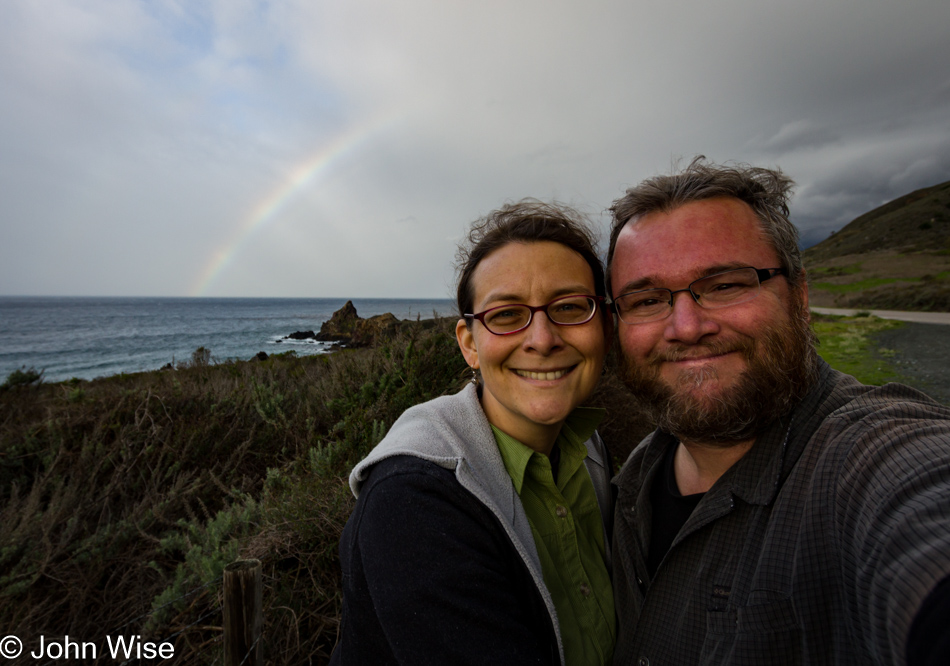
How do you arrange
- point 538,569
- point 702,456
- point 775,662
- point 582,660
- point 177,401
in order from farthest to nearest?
point 177,401 → point 702,456 → point 582,660 → point 538,569 → point 775,662

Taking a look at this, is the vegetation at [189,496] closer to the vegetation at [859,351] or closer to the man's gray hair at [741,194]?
the man's gray hair at [741,194]

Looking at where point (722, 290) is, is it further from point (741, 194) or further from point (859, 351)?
point (859, 351)

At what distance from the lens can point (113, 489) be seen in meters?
4.73

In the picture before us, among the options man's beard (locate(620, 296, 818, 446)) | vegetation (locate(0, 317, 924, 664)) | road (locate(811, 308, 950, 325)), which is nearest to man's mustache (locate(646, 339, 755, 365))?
man's beard (locate(620, 296, 818, 446))

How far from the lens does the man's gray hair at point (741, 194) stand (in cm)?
183

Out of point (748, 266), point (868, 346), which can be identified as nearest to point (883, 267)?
point (868, 346)

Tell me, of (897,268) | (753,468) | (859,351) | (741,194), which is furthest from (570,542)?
(897,268)

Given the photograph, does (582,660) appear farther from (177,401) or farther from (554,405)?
(177,401)

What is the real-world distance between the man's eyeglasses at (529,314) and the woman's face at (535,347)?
21 mm

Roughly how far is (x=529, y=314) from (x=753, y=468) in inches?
37.0

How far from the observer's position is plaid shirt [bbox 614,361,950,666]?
889 millimetres

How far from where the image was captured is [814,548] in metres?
1.10

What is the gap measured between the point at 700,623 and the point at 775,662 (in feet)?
0.96

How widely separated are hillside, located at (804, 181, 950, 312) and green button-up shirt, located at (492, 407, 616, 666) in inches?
851
